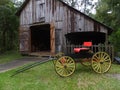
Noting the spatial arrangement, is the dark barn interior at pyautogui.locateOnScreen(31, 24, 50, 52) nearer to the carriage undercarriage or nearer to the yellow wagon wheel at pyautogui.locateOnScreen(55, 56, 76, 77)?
the carriage undercarriage

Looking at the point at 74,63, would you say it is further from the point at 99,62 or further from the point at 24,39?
the point at 24,39

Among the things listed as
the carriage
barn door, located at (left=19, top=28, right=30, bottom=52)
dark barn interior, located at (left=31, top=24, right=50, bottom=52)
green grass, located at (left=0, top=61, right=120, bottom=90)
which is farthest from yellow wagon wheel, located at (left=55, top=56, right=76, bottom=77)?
dark barn interior, located at (left=31, top=24, right=50, bottom=52)

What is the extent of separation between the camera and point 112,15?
22.7m

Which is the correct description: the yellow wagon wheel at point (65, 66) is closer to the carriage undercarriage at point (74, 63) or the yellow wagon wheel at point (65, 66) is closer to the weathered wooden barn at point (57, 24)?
the carriage undercarriage at point (74, 63)

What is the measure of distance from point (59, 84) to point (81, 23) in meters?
8.54

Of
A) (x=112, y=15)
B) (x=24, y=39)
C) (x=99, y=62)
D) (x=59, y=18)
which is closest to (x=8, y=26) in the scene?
(x=24, y=39)

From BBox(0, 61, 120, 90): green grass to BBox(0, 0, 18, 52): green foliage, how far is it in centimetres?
1375

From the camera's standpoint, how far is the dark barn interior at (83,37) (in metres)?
15.6

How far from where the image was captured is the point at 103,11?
2403cm

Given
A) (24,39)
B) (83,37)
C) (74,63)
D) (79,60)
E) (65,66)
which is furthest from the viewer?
(24,39)

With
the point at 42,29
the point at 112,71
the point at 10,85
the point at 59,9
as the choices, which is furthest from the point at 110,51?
the point at 42,29

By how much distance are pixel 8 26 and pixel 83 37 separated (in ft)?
34.2

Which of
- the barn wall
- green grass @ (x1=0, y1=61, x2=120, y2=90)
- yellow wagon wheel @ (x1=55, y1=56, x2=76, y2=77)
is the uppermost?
the barn wall

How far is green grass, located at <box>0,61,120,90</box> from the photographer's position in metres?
7.40
